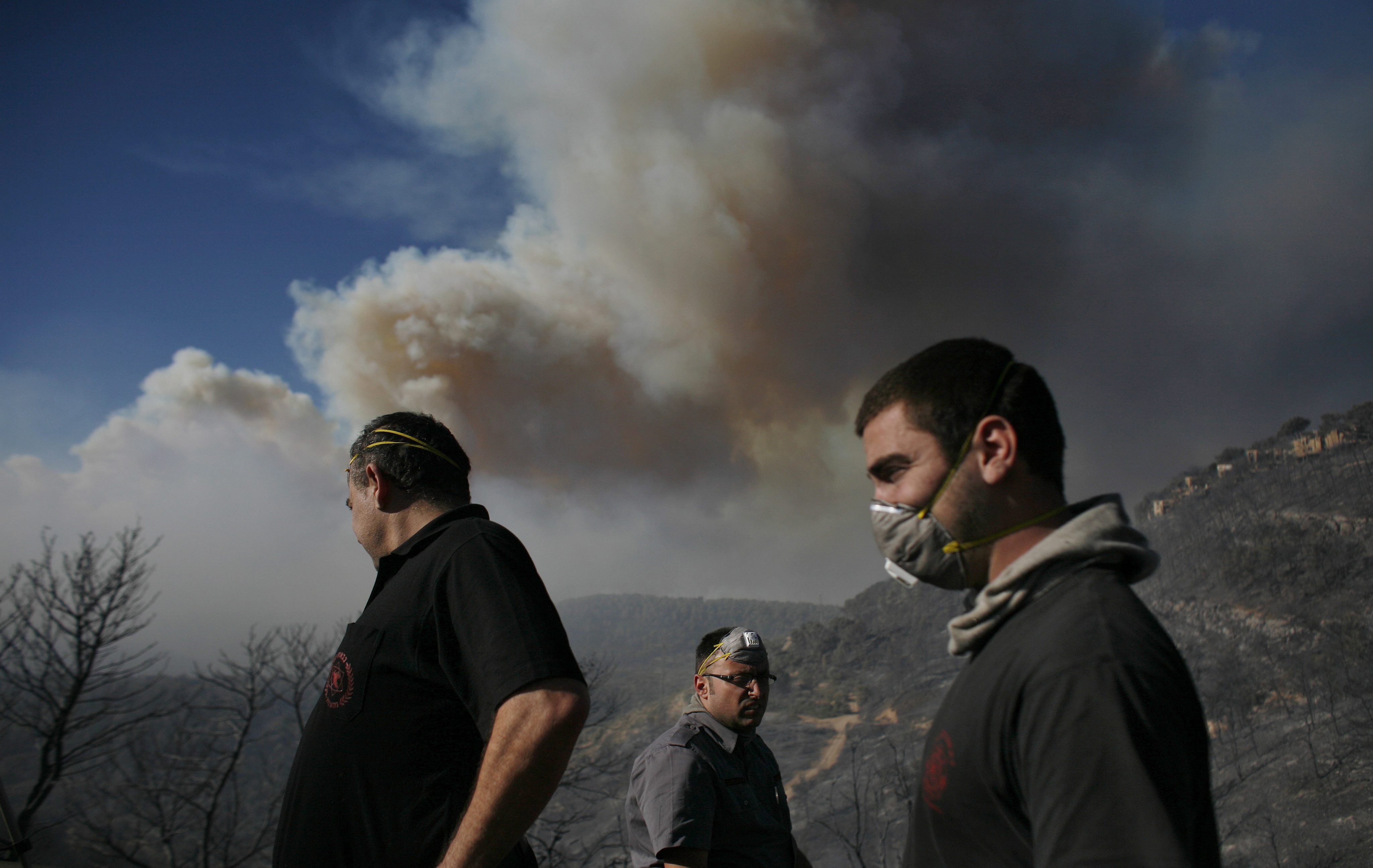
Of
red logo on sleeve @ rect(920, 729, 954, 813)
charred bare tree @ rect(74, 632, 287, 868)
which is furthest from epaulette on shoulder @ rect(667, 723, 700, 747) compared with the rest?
charred bare tree @ rect(74, 632, 287, 868)

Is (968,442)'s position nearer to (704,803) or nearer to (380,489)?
(380,489)

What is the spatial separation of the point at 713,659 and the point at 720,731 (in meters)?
0.43

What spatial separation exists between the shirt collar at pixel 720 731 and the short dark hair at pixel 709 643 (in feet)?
1.15

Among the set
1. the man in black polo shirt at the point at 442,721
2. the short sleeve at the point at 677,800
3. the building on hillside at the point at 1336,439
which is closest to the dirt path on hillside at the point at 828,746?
the building on hillside at the point at 1336,439

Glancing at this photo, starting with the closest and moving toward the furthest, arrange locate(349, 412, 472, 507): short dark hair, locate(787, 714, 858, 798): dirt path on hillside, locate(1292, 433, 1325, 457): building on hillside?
locate(349, 412, 472, 507): short dark hair < locate(1292, 433, 1325, 457): building on hillside < locate(787, 714, 858, 798): dirt path on hillside

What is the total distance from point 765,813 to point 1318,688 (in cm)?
5799

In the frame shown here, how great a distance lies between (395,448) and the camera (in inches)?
96.0

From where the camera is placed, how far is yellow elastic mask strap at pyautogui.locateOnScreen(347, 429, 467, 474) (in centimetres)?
244

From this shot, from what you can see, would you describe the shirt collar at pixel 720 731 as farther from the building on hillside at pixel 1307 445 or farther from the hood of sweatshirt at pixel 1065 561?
the building on hillside at pixel 1307 445

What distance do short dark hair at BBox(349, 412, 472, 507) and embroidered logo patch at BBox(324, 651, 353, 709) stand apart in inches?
20.9

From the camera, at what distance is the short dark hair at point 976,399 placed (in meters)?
1.49

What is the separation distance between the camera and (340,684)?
82.6 inches

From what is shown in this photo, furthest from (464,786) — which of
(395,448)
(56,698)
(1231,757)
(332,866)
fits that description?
(1231,757)

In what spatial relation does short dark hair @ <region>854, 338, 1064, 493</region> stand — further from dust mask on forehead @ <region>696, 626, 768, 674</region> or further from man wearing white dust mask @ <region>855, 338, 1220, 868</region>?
dust mask on forehead @ <region>696, 626, 768, 674</region>
